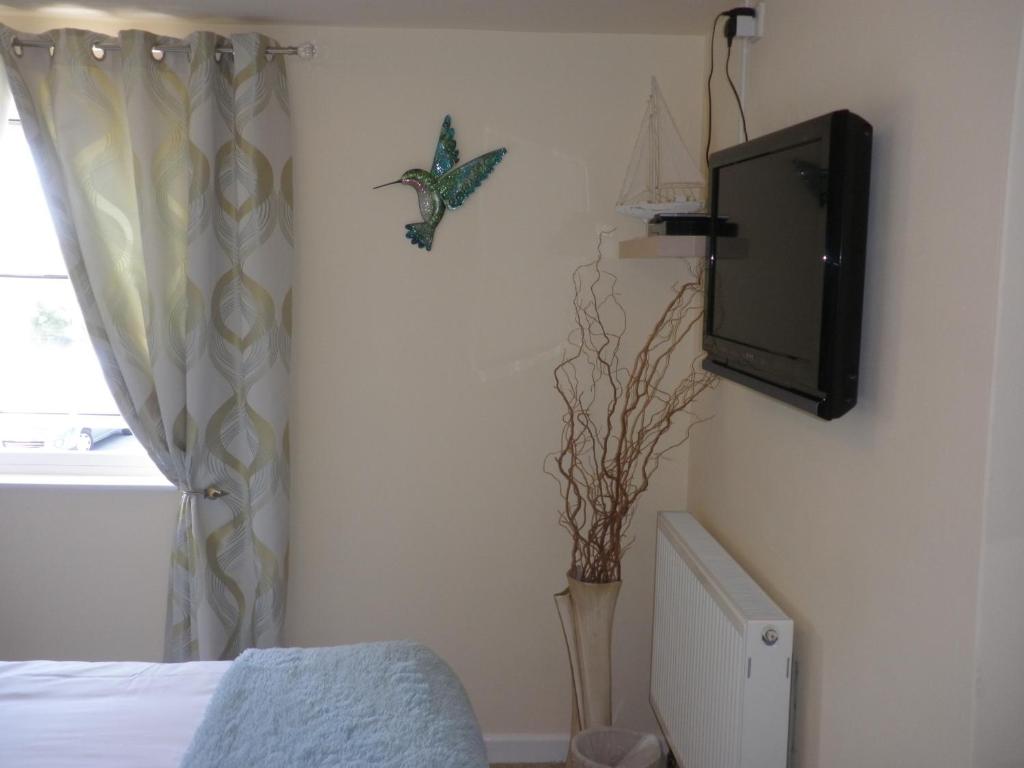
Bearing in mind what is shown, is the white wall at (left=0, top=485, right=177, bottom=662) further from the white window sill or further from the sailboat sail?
the sailboat sail

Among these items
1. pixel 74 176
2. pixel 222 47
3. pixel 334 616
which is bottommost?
pixel 334 616

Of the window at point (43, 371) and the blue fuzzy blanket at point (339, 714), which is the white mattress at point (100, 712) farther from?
the window at point (43, 371)

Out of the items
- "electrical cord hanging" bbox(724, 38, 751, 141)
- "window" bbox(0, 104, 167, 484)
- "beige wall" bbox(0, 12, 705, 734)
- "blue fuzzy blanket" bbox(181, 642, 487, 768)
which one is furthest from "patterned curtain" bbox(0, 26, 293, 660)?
"electrical cord hanging" bbox(724, 38, 751, 141)

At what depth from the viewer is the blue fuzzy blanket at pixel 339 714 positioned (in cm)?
179

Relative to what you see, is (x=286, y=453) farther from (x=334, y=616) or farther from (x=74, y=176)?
(x=74, y=176)

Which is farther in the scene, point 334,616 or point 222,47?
point 334,616

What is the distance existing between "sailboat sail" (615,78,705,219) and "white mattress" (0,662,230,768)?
1.82 m

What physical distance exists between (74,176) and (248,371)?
88cm

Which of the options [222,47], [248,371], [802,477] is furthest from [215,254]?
[802,477]

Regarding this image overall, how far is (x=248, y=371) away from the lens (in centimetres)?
311

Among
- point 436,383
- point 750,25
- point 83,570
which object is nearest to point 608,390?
point 436,383

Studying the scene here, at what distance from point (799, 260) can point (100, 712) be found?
1.83 m

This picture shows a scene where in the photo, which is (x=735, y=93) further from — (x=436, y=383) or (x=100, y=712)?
(x=100, y=712)

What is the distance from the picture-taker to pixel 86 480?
131 inches
